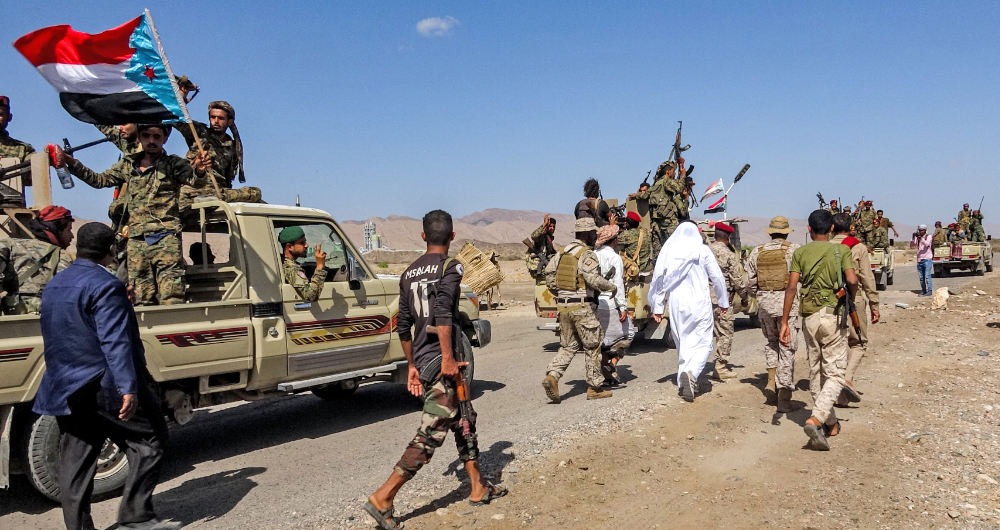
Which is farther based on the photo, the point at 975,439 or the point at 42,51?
the point at 42,51

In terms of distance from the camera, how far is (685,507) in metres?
4.10

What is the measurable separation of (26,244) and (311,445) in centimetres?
281

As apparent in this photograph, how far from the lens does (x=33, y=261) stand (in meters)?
4.98

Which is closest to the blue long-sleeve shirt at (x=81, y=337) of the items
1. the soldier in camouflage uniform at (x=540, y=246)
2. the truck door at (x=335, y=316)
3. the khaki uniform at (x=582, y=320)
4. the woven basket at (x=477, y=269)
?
the truck door at (x=335, y=316)

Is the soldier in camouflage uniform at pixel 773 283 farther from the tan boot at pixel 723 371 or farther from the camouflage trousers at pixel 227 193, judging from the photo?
the camouflage trousers at pixel 227 193

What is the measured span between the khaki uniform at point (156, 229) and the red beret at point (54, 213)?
494 millimetres

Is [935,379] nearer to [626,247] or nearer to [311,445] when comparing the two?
[626,247]

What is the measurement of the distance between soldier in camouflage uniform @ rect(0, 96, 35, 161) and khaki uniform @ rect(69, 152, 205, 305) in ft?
4.99

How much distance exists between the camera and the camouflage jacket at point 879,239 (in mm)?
20672

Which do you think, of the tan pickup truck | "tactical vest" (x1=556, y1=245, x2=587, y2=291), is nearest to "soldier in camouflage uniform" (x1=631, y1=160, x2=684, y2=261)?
"tactical vest" (x1=556, y1=245, x2=587, y2=291)

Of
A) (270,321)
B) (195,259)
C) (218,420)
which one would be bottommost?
(218,420)

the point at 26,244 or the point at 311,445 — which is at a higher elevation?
the point at 26,244

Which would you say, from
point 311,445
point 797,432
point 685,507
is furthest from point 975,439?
point 311,445

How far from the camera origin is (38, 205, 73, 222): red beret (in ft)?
16.4
